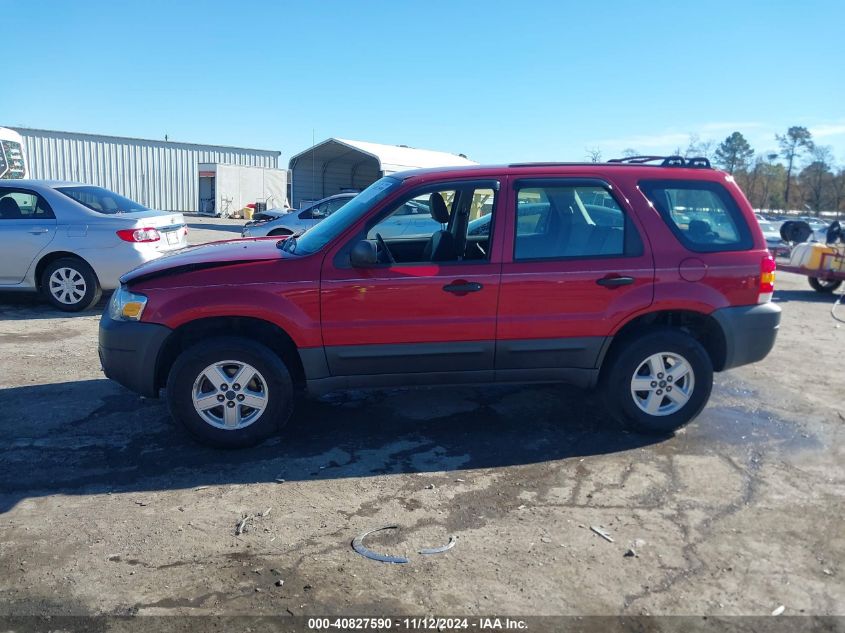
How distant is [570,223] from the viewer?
4.83 m

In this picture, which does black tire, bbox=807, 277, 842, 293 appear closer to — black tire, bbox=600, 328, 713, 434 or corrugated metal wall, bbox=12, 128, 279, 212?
black tire, bbox=600, 328, 713, 434

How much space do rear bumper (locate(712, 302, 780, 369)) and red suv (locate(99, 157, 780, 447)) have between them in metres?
0.01

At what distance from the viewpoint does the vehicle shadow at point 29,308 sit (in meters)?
8.74

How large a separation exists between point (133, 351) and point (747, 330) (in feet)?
14.0

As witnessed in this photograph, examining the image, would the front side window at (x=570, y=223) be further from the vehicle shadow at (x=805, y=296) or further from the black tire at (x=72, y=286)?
the vehicle shadow at (x=805, y=296)

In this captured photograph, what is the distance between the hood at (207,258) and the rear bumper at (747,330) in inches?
125

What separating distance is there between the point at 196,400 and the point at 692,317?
11.8 feet

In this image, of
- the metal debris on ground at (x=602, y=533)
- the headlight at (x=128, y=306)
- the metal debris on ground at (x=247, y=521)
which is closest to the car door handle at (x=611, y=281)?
the metal debris on ground at (x=602, y=533)

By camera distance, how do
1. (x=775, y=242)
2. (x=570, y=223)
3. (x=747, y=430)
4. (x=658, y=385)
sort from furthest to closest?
(x=775, y=242) → (x=747, y=430) → (x=658, y=385) → (x=570, y=223)

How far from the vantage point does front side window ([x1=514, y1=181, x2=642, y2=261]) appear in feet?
15.6

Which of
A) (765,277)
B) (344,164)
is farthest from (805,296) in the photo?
(344,164)

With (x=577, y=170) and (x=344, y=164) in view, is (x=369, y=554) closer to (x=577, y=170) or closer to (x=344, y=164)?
(x=577, y=170)

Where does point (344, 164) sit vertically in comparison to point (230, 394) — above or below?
above

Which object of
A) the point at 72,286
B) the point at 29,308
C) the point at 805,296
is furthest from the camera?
the point at 805,296
